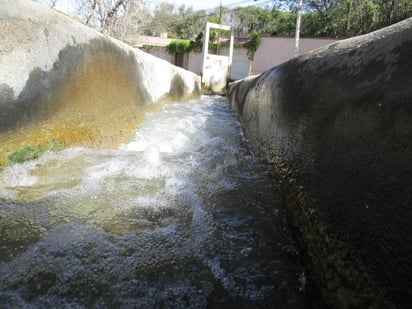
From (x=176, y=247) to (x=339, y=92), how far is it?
1.35 m

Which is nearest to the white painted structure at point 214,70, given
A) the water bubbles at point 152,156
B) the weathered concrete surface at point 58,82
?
the weathered concrete surface at point 58,82

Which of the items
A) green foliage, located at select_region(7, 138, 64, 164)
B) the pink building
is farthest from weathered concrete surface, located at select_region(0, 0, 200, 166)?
the pink building

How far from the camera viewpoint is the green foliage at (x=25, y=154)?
2.73 meters

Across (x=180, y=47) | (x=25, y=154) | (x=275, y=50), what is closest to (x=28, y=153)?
(x=25, y=154)

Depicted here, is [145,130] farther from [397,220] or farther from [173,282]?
[397,220]

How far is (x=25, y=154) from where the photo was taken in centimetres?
285

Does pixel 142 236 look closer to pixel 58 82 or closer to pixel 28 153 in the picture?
pixel 28 153

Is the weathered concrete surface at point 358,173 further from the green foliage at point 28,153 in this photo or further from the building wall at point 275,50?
the building wall at point 275,50

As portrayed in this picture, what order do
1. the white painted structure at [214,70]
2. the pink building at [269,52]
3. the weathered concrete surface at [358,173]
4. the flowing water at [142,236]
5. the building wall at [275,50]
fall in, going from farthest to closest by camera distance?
1. the building wall at [275,50]
2. the pink building at [269,52]
3. the white painted structure at [214,70]
4. the flowing water at [142,236]
5. the weathered concrete surface at [358,173]

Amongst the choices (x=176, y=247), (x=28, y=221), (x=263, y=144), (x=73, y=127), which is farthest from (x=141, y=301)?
(x=73, y=127)

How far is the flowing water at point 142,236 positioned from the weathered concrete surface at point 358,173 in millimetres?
302

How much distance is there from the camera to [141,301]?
1.48m

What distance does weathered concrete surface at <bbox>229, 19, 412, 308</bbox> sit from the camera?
1165 mm

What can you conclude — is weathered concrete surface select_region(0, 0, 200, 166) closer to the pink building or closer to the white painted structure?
the white painted structure
